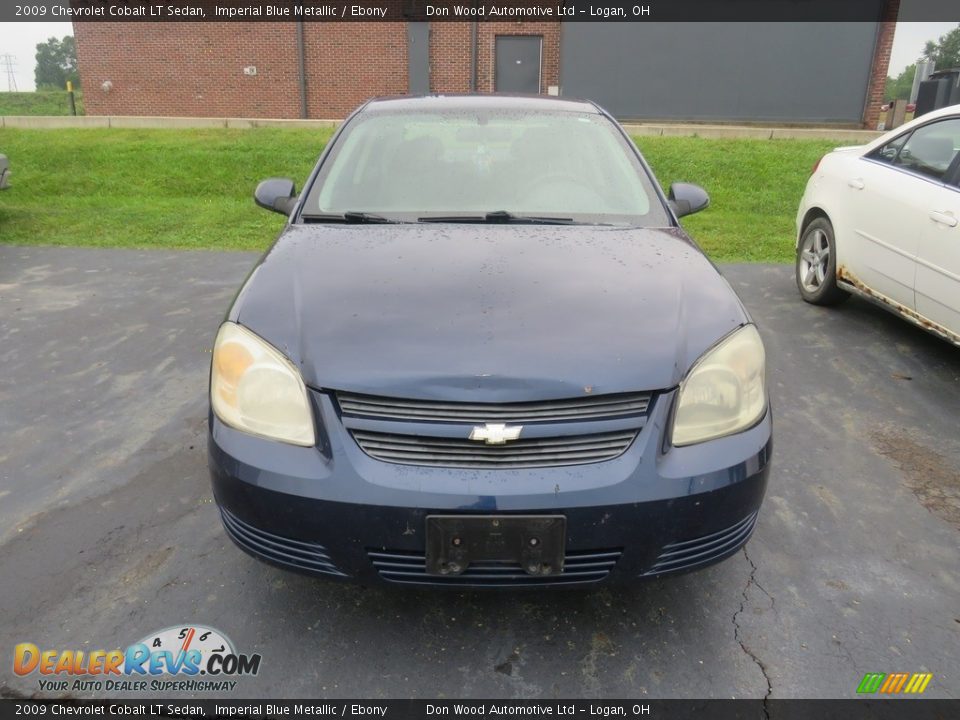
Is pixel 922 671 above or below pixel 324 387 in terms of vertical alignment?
below

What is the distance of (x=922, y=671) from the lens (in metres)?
2.13

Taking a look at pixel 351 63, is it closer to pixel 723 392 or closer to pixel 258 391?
pixel 258 391

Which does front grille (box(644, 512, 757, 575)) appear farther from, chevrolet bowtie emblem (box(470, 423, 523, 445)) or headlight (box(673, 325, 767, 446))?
chevrolet bowtie emblem (box(470, 423, 523, 445))

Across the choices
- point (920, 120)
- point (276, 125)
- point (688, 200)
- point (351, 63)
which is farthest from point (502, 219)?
point (351, 63)

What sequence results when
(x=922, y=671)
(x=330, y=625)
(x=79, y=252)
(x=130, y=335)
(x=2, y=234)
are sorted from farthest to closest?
(x=2, y=234), (x=79, y=252), (x=130, y=335), (x=330, y=625), (x=922, y=671)

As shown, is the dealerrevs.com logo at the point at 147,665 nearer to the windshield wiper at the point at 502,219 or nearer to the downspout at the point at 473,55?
the windshield wiper at the point at 502,219

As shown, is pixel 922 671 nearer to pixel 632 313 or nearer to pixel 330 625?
pixel 632 313

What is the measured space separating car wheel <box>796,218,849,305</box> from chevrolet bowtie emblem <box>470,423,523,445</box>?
13.9ft

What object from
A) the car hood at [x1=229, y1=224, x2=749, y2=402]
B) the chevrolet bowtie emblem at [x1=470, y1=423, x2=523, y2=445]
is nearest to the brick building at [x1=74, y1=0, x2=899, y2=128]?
the car hood at [x1=229, y1=224, x2=749, y2=402]

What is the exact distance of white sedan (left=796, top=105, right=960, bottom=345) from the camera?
4.12 meters

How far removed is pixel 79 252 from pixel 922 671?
7.60 metres

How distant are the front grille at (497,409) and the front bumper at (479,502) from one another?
0.06 metres

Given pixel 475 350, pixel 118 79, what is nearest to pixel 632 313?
pixel 475 350

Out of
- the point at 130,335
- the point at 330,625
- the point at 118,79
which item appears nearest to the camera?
the point at 330,625
